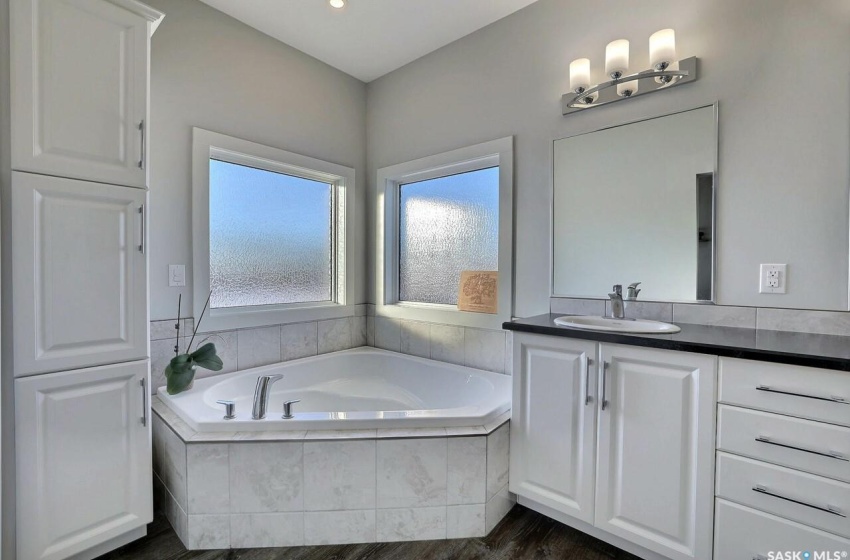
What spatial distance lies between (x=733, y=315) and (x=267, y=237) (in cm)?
259

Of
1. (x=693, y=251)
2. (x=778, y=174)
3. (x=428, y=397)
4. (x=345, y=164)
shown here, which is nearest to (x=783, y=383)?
(x=693, y=251)

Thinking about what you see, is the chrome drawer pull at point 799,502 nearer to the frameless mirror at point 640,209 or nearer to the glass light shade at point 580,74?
the frameless mirror at point 640,209

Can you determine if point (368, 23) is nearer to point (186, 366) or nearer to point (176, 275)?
point (176, 275)

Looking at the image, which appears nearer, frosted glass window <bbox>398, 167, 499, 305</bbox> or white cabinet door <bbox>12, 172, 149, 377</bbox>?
white cabinet door <bbox>12, 172, 149, 377</bbox>

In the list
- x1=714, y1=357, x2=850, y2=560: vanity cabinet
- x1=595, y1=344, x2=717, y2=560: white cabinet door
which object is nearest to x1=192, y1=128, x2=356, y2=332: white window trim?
x1=595, y1=344, x2=717, y2=560: white cabinet door

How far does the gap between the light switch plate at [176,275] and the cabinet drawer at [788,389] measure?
2.51 metres

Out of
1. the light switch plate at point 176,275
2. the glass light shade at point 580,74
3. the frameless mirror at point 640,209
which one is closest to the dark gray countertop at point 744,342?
the frameless mirror at point 640,209

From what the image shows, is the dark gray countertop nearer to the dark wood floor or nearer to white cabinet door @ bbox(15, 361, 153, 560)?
the dark wood floor

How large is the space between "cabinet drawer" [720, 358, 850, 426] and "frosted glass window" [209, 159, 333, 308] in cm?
245

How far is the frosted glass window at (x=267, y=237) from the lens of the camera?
2.38 m

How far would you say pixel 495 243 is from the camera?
2486mm

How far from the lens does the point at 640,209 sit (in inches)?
75.1

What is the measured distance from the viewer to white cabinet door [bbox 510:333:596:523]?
1.58 meters

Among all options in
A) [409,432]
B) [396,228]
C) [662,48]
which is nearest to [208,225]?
[396,228]
